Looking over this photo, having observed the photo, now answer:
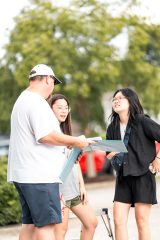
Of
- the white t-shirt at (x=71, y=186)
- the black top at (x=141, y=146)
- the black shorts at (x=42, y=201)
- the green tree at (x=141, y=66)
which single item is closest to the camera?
the black shorts at (x=42, y=201)

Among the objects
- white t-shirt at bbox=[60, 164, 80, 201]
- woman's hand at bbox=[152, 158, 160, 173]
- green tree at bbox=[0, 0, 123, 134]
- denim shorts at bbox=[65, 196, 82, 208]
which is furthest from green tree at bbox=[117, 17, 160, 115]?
woman's hand at bbox=[152, 158, 160, 173]

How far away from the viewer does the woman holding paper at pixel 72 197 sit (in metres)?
7.08

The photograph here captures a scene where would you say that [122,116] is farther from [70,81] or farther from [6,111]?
[6,111]

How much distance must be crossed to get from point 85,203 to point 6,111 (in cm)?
1689

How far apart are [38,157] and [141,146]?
1.24 m

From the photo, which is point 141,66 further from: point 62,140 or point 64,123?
point 62,140

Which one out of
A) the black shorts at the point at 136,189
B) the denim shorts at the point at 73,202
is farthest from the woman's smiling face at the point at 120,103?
the denim shorts at the point at 73,202

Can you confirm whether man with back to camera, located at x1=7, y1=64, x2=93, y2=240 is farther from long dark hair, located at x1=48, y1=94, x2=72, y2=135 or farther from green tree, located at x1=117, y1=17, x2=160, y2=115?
green tree, located at x1=117, y1=17, x2=160, y2=115

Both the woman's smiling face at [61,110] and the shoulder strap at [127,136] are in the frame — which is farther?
the woman's smiling face at [61,110]

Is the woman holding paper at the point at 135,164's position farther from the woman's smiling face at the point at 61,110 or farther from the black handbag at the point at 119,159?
the woman's smiling face at the point at 61,110

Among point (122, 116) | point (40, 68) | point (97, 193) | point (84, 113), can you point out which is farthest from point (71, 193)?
point (84, 113)

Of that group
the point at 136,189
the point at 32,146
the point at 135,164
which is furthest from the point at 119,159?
the point at 32,146

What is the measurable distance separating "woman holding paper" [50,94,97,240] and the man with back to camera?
0.89m

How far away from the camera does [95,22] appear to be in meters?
22.2
